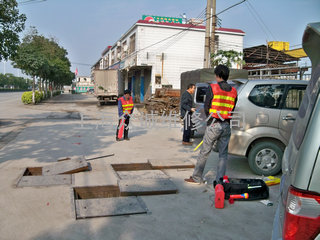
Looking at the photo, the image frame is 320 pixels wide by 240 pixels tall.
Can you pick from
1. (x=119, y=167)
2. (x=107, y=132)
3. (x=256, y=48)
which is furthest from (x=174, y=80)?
(x=119, y=167)

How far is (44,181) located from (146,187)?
5.94 ft

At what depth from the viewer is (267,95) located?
5.70 metres

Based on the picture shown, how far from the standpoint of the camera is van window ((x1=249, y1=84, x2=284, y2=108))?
564 centimetres

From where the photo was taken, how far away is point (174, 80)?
2586 cm

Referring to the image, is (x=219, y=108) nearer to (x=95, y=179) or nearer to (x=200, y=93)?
(x=95, y=179)

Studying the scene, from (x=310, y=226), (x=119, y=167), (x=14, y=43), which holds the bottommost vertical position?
(x=119, y=167)

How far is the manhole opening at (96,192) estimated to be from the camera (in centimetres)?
493

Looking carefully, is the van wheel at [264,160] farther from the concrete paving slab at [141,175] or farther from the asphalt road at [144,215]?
the concrete paving slab at [141,175]

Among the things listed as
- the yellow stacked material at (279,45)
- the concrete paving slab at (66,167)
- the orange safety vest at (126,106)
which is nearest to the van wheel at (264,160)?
the concrete paving slab at (66,167)

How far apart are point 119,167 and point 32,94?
21.7 meters

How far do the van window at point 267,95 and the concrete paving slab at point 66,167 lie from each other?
3624 millimetres

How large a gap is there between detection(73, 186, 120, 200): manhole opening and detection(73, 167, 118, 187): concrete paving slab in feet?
0.31

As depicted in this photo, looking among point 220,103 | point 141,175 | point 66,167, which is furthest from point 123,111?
point 220,103

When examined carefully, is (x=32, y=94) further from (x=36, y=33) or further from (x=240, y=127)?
(x=240, y=127)
